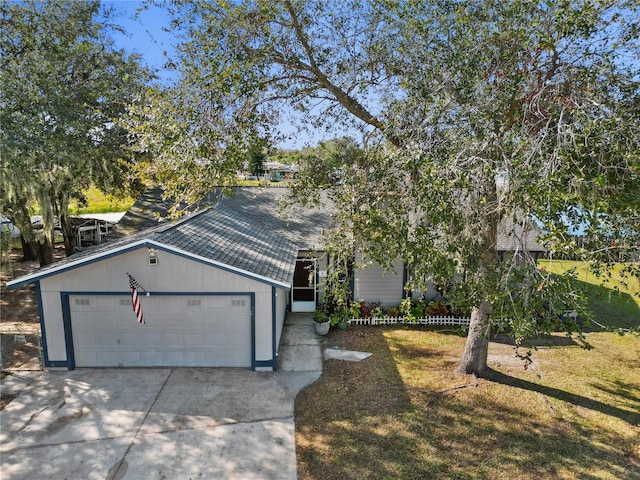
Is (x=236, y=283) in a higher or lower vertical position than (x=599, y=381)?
higher

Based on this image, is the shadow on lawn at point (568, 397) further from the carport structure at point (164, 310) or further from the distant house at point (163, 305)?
the carport structure at point (164, 310)

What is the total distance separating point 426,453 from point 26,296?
16061 mm

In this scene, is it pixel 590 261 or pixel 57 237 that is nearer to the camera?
pixel 590 261

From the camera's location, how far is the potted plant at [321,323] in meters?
12.3

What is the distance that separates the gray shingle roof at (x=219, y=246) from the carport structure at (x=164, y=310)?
0.07 meters

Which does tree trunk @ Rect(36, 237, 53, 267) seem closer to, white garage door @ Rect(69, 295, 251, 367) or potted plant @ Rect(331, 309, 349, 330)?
white garage door @ Rect(69, 295, 251, 367)

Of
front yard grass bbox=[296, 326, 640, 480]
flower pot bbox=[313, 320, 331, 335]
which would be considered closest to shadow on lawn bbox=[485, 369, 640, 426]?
front yard grass bbox=[296, 326, 640, 480]

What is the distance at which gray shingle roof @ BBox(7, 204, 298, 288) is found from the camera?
951 centimetres

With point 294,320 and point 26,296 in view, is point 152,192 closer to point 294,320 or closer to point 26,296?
point 26,296

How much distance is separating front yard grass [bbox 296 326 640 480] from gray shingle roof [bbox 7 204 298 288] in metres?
3.17

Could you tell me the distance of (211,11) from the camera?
7953 mm

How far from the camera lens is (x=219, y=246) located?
11023 mm

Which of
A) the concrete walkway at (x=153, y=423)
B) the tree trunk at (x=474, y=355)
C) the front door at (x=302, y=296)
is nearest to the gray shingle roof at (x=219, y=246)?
the front door at (x=302, y=296)

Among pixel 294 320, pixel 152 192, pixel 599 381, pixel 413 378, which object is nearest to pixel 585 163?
pixel 413 378
